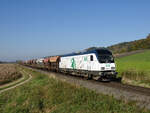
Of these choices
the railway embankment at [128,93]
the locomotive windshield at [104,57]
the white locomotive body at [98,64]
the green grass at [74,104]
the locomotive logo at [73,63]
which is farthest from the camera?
the locomotive logo at [73,63]

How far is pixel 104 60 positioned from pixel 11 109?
1038 cm

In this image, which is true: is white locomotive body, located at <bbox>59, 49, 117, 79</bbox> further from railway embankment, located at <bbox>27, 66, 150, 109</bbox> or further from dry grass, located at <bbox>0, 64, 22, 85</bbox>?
dry grass, located at <bbox>0, 64, 22, 85</bbox>

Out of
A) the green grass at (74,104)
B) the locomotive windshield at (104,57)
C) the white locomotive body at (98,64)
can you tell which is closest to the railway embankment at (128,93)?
the green grass at (74,104)

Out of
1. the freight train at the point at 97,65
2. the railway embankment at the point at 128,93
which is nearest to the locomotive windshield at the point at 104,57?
the freight train at the point at 97,65

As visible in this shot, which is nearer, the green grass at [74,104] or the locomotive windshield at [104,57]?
the green grass at [74,104]

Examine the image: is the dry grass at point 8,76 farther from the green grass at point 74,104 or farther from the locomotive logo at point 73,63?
the green grass at point 74,104

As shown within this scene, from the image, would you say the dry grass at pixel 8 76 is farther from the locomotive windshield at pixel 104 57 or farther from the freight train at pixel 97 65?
the locomotive windshield at pixel 104 57

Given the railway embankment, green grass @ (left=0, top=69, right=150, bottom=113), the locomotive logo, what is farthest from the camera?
the locomotive logo

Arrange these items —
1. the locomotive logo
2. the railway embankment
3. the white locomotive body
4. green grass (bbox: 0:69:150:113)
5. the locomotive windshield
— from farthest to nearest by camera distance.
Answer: the locomotive logo < the locomotive windshield < the white locomotive body < the railway embankment < green grass (bbox: 0:69:150:113)

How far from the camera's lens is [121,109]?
25.6ft

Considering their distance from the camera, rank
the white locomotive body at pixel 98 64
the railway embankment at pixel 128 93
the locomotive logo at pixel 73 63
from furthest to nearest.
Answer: the locomotive logo at pixel 73 63 < the white locomotive body at pixel 98 64 < the railway embankment at pixel 128 93

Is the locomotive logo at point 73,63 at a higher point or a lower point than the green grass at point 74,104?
higher

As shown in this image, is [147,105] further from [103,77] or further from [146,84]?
[103,77]

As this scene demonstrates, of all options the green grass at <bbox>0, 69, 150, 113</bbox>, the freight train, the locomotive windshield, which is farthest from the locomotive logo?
the green grass at <bbox>0, 69, 150, 113</bbox>
